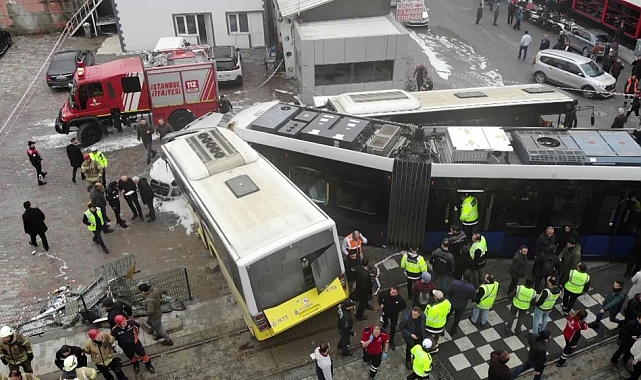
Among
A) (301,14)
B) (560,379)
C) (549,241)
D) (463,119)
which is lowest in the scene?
(560,379)

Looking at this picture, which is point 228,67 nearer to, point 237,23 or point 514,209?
point 237,23

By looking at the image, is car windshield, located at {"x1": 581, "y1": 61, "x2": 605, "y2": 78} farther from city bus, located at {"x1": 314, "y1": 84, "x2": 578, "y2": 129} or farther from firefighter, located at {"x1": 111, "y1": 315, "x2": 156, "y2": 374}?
firefighter, located at {"x1": 111, "y1": 315, "x2": 156, "y2": 374}

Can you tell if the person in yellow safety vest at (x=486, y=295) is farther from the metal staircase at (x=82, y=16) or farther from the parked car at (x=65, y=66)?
the metal staircase at (x=82, y=16)

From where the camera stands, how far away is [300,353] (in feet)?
35.6

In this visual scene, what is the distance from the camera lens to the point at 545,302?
33.8 ft

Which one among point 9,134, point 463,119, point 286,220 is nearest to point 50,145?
point 9,134

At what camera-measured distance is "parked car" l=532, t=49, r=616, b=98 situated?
2211 cm

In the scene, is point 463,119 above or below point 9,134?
above

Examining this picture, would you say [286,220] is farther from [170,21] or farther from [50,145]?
[170,21]

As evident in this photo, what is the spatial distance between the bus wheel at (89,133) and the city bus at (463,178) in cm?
839

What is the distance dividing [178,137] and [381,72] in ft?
34.4

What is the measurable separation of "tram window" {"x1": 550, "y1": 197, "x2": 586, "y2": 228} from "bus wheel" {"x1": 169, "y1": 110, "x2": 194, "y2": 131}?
13.4m

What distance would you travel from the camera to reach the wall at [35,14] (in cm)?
2969

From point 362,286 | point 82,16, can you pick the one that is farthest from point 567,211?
point 82,16
